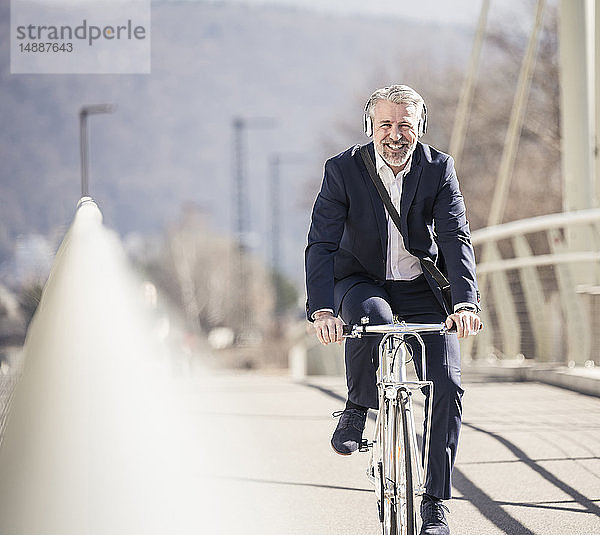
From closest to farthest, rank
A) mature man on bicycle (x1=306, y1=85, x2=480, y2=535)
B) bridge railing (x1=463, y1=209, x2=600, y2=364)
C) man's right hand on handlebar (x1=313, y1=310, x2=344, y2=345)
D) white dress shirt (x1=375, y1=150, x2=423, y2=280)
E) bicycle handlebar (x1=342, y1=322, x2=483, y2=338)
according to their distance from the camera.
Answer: bicycle handlebar (x1=342, y1=322, x2=483, y2=338)
man's right hand on handlebar (x1=313, y1=310, x2=344, y2=345)
mature man on bicycle (x1=306, y1=85, x2=480, y2=535)
white dress shirt (x1=375, y1=150, x2=423, y2=280)
bridge railing (x1=463, y1=209, x2=600, y2=364)

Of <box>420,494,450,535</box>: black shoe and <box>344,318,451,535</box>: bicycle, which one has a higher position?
<box>344,318,451,535</box>: bicycle

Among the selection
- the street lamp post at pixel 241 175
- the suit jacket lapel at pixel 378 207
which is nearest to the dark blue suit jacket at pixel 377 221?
the suit jacket lapel at pixel 378 207

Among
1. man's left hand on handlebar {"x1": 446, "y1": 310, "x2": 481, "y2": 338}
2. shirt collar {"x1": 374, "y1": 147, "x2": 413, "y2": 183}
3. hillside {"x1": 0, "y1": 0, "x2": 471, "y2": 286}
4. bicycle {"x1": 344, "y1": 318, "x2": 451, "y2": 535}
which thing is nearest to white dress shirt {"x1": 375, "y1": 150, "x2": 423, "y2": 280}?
shirt collar {"x1": 374, "y1": 147, "x2": 413, "y2": 183}

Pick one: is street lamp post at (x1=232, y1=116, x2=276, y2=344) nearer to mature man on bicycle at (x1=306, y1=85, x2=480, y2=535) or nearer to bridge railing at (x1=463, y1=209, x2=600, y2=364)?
bridge railing at (x1=463, y1=209, x2=600, y2=364)

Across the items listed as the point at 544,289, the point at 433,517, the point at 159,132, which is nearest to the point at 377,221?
the point at 433,517

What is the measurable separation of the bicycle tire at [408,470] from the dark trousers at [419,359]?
0.17 metres

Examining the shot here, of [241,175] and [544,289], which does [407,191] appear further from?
[241,175]

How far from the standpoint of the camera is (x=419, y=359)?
454cm

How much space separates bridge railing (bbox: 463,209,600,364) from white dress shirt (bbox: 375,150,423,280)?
5.73 m

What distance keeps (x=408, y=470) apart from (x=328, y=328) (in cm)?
51

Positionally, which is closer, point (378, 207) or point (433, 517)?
point (433, 517)

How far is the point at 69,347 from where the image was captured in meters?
3.87

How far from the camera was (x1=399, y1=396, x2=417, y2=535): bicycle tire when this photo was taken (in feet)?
13.7

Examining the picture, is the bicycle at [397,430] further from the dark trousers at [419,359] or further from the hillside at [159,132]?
the hillside at [159,132]
